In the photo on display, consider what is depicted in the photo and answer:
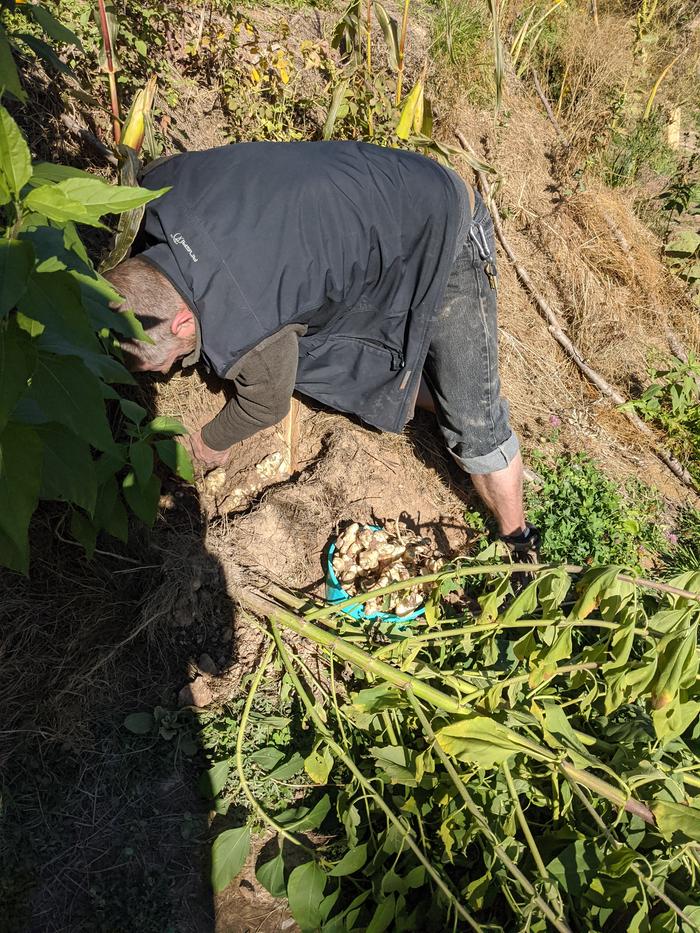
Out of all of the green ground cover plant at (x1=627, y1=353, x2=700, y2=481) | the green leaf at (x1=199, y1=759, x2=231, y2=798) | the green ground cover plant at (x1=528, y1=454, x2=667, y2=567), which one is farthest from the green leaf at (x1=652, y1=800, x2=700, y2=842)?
the green ground cover plant at (x1=627, y1=353, x2=700, y2=481)

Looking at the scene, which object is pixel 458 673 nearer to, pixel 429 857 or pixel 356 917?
pixel 429 857

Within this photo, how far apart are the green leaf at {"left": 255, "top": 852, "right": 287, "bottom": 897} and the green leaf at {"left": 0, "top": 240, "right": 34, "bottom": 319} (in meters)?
1.59

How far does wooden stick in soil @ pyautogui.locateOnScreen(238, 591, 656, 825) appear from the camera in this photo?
1630 millimetres

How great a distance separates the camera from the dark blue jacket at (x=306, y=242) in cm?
212

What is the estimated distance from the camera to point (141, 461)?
193 cm

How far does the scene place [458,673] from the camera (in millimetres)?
2047

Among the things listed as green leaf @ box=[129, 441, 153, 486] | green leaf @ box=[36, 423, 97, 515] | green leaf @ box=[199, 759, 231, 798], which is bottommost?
green leaf @ box=[199, 759, 231, 798]

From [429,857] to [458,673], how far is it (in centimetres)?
49

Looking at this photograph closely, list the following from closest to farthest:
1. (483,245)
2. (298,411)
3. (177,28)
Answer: (483,245)
(298,411)
(177,28)

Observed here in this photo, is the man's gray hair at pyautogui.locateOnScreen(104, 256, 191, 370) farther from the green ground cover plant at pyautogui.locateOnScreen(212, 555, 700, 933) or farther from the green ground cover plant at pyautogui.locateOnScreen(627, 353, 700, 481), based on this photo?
→ the green ground cover plant at pyautogui.locateOnScreen(627, 353, 700, 481)

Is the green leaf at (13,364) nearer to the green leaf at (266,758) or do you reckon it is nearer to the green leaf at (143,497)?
the green leaf at (143,497)

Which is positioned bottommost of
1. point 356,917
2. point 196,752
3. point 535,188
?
point 196,752

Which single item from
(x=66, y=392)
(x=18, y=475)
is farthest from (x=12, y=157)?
(x=18, y=475)

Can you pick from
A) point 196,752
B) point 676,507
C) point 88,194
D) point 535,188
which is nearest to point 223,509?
point 196,752
